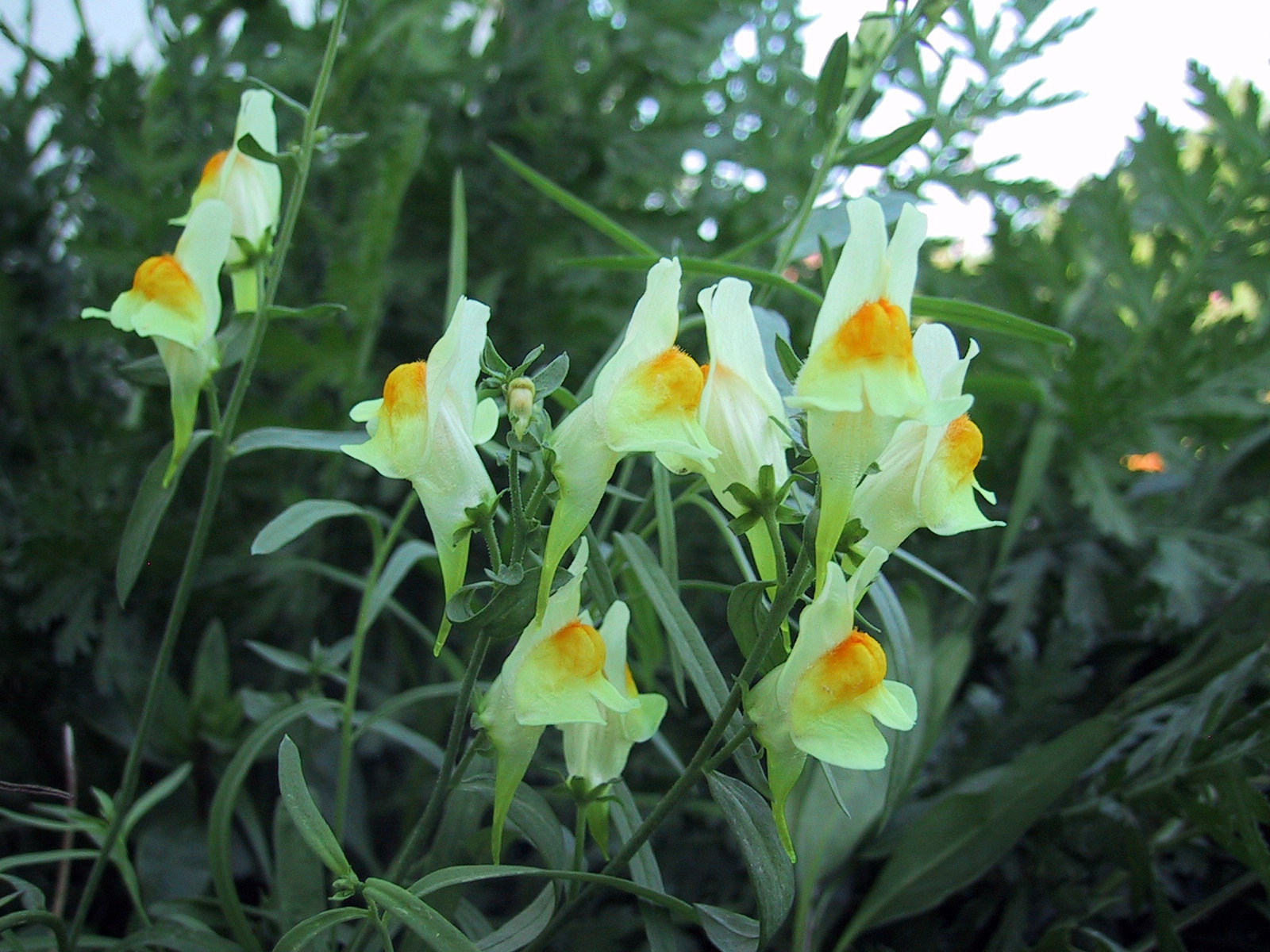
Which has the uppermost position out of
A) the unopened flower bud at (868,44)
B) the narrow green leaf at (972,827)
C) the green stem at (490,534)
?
the unopened flower bud at (868,44)

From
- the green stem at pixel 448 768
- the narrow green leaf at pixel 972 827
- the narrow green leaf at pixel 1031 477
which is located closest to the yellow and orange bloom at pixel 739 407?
the green stem at pixel 448 768

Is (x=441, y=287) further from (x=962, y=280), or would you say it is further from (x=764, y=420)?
(x=764, y=420)

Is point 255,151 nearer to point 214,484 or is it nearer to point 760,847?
point 214,484

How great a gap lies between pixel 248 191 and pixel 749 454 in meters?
0.29

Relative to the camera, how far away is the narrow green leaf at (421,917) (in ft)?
1.07

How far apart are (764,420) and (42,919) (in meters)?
0.35

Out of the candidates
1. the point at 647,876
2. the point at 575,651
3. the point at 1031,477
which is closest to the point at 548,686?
the point at 575,651

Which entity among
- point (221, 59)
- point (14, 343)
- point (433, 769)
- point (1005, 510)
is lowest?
point (433, 769)

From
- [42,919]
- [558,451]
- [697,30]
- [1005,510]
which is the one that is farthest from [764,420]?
[697,30]

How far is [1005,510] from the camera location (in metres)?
0.87

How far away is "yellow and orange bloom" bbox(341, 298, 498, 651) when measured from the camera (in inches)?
13.6

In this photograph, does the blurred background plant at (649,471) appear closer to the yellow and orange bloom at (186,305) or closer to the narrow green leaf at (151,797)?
the narrow green leaf at (151,797)

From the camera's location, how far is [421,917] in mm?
332

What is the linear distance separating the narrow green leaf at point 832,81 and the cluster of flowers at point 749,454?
16 cm
